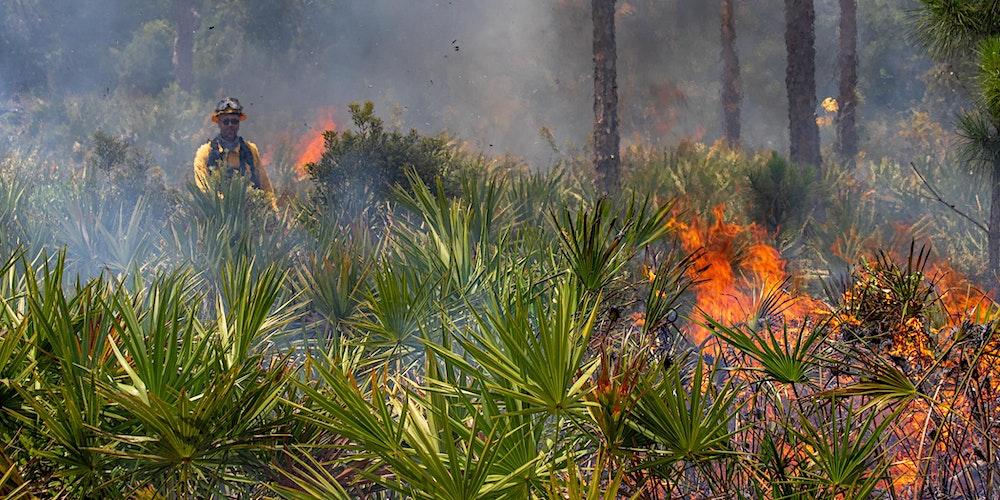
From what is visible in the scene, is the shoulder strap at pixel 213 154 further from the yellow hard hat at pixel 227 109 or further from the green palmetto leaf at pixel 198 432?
the green palmetto leaf at pixel 198 432

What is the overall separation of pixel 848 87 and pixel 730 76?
3.24 m

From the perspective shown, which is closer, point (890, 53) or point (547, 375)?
point (547, 375)

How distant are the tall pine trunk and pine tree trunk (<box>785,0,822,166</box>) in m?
9.33

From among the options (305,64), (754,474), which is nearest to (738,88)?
(305,64)

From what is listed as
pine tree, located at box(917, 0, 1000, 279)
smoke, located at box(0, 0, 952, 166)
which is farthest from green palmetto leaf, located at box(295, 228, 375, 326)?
→ smoke, located at box(0, 0, 952, 166)

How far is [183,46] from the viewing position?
117 ft

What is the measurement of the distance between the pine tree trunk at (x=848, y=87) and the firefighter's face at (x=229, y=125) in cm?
1511

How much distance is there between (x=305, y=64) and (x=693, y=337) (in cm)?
3052

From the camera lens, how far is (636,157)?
65.3 ft

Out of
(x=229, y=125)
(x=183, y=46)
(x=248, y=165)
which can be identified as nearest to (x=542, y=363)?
(x=248, y=165)

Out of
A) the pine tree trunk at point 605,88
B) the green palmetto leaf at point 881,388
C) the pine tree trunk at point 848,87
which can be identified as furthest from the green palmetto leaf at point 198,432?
the pine tree trunk at point 848,87

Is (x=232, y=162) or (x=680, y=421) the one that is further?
(x=232, y=162)

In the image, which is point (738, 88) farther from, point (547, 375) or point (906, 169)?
point (547, 375)

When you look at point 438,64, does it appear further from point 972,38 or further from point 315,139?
point 972,38
